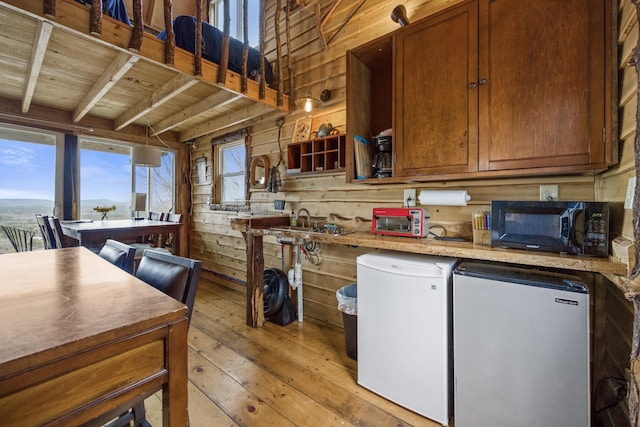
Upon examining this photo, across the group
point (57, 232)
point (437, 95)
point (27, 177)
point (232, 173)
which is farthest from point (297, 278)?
point (27, 177)

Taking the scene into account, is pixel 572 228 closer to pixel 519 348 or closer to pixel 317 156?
pixel 519 348

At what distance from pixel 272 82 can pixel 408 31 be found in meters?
1.88

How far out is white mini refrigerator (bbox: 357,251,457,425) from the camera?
1479 millimetres

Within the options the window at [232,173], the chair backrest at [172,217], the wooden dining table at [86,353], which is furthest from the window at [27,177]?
the wooden dining table at [86,353]

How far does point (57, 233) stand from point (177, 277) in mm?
2554

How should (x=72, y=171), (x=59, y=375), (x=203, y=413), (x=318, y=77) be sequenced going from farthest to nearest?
(x=72, y=171)
(x=318, y=77)
(x=203, y=413)
(x=59, y=375)

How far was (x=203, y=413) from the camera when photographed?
1.56 m

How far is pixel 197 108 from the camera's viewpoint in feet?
11.2

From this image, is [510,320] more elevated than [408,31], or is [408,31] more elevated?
[408,31]

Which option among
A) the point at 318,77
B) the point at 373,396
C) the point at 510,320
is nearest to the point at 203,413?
the point at 373,396

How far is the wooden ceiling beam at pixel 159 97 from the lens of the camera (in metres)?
2.67

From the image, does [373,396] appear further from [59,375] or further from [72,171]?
[72,171]

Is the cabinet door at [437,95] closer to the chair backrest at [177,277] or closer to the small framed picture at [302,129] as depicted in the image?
the small framed picture at [302,129]

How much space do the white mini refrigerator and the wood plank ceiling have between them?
2180 mm
